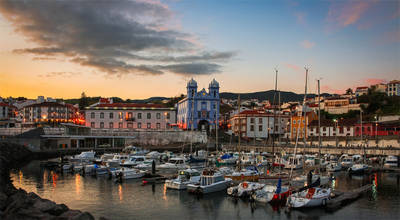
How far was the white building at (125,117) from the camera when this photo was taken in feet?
312

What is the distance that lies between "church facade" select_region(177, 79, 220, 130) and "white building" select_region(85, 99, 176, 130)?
291 inches

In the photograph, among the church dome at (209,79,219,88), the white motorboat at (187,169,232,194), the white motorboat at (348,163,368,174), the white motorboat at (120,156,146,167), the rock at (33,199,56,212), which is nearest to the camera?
the rock at (33,199,56,212)

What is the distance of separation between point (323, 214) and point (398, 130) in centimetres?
6263

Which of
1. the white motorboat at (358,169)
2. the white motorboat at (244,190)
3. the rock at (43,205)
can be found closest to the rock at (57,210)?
the rock at (43,205)

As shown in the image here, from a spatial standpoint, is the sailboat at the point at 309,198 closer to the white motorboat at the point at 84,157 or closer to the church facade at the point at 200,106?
the white motorboat at the point at 84,157

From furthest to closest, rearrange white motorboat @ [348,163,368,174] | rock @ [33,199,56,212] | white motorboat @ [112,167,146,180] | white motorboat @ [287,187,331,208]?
white motorboat @ [348,163,368,174], white motorboat @ [112,167,146,180], white motorboat @ [287,187,331,208], rock @ [33,199,56,212]

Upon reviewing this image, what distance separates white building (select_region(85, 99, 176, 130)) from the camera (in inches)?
3745

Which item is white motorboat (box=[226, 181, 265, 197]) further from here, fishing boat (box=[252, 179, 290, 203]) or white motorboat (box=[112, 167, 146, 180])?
white motorboat (box=[112, 167, 146, 180])

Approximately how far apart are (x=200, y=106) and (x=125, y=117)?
2034cm

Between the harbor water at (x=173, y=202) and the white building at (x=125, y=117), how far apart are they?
54242 mm

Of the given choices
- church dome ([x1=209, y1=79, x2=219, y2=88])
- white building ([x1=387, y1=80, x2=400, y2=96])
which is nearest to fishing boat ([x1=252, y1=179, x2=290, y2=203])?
church dome ([x1=209, y1=79, x2=219, y2=88])

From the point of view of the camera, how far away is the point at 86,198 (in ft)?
100

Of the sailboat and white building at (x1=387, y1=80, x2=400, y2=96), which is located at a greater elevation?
white building at (x1=387, y1=80, x2=400, y2=96)

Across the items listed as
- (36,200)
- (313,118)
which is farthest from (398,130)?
(36,200)
